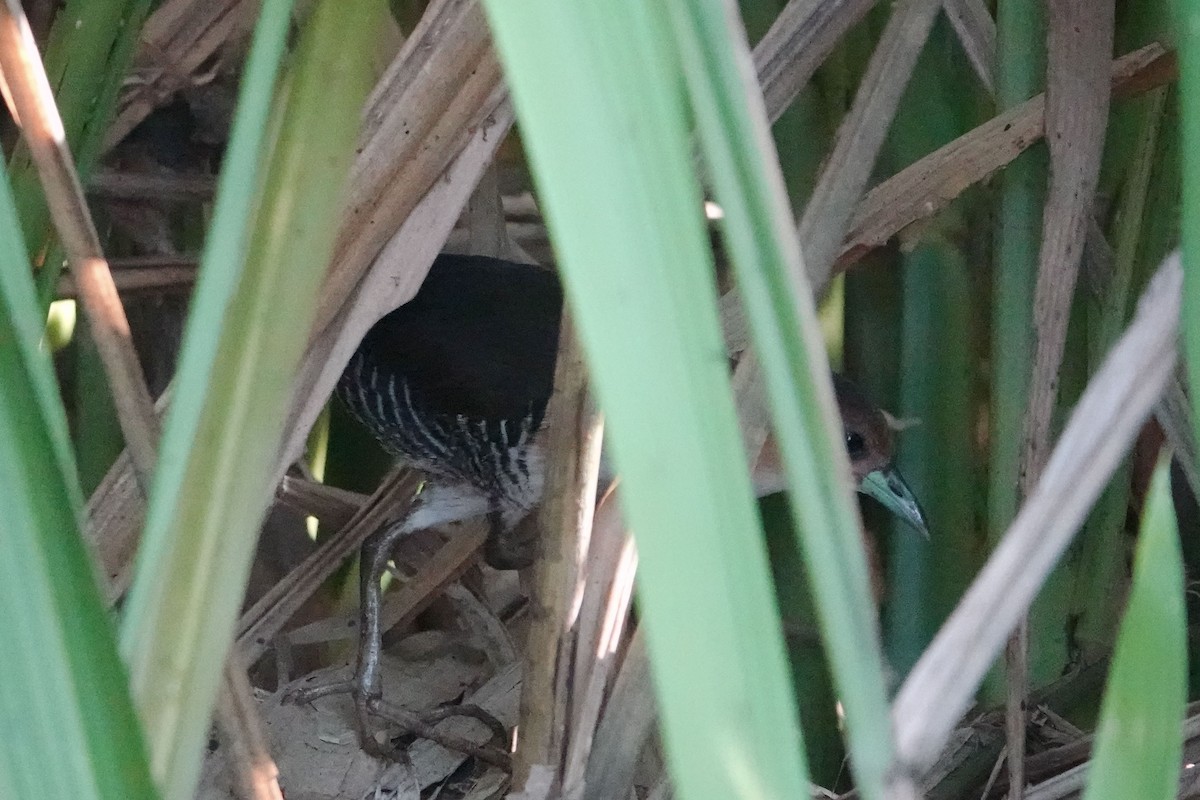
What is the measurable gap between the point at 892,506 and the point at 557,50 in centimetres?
81

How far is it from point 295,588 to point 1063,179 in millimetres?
707

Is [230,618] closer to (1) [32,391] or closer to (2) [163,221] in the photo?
(1) [32,391]

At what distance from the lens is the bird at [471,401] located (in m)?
1.13

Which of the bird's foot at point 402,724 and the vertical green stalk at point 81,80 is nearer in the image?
the vertical green stalk at point 81,80

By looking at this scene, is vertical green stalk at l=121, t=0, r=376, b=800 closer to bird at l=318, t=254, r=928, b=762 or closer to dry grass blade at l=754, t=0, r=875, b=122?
dry grass blade at l=754, t=0, r=875, b=122

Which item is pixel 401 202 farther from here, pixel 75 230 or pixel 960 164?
pixel 960 164

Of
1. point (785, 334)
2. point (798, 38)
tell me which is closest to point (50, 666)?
point (785, 334)

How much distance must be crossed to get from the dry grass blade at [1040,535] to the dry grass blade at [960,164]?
0.42 meters

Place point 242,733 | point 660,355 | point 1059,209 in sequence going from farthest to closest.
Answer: point 1059,209
point 242,733
point 660,355

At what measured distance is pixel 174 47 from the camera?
3.33ft

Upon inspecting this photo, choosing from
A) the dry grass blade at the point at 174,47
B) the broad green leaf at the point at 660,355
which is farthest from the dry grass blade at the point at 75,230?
→ the dry grass blade at the point at 174,47

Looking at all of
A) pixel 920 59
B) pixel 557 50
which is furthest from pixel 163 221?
pixel 557 50

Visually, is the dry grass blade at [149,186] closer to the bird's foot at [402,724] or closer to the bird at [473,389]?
the bird at [473,389]

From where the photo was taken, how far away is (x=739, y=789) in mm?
268
